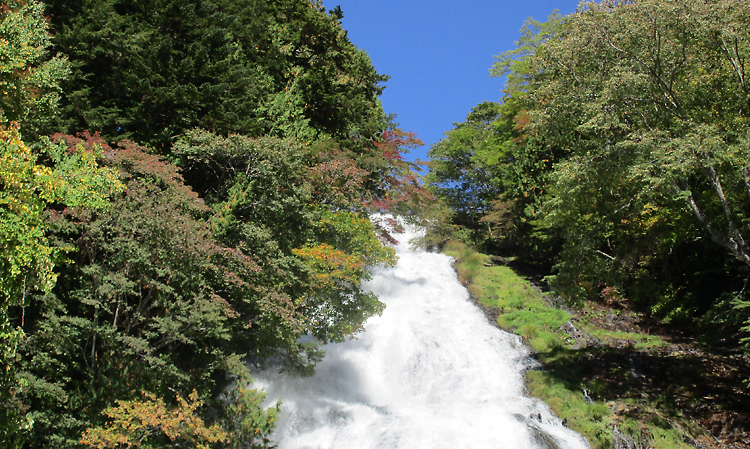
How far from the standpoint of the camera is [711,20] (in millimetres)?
12352

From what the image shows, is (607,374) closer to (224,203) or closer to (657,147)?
(657,147)

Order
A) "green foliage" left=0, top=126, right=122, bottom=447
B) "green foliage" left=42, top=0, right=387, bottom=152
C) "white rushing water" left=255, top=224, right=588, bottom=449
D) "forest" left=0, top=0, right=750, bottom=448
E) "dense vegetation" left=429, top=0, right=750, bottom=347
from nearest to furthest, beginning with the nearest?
"green foliage" left=0, top=126, right=122, bottom=447 → "forest" left=0, top=0, right=750, bottom=448 → "dense vegetation" left=429, top=0, right=750, bottom=347 → "white rushing water" left=255, top=224, right=588, bottom=449 → "green foliage" left=42, top=0, right=387, bottom=152

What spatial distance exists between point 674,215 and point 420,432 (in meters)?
10.3

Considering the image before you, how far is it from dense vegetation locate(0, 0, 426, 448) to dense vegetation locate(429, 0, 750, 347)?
700cm

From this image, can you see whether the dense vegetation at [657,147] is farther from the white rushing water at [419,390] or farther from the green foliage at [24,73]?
the green foliage at [24,73]

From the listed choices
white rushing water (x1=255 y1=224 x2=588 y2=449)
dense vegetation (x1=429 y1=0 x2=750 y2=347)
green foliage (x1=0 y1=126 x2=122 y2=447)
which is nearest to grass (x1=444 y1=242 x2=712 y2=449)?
white rushing water (x1=255 y1=224 x2=588 y2=449)

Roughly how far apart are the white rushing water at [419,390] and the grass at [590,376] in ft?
2.00

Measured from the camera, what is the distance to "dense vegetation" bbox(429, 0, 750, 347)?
12422 mm

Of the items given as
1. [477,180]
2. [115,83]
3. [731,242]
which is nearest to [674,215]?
[731,242]

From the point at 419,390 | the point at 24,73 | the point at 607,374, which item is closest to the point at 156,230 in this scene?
the point at 24,73

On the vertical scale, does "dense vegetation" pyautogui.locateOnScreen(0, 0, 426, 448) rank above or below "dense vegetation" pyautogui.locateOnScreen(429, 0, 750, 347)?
below

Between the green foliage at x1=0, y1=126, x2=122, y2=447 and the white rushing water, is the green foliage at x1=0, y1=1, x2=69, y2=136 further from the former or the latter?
the white rushing water

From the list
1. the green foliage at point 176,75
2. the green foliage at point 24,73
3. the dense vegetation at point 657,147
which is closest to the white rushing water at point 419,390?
the dense vegetation at point 657,147

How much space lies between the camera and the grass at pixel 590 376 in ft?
41.8
